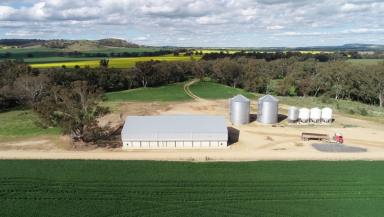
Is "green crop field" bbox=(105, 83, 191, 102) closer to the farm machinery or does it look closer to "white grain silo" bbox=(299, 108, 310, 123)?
"white grain silo" bbox=(299, 108, 310, 123)

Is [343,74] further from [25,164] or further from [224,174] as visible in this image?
[25,164]

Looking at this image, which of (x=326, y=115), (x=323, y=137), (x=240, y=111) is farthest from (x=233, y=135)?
(x=326, y=115)

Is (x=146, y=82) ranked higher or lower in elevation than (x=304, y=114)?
higher

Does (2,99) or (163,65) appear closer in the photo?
(2,99)

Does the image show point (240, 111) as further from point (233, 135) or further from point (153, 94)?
point (153, 94)

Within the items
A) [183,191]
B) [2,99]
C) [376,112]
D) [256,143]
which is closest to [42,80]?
[2,99]

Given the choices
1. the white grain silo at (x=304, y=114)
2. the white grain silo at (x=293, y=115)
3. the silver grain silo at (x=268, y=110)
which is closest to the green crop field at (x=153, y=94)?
the silver grain silo at (x=268, y=110)

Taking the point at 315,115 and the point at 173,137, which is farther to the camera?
the point at 315,115
